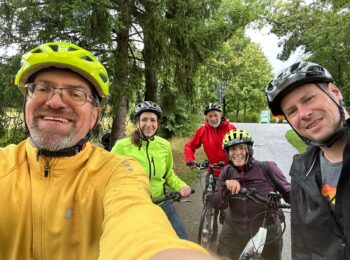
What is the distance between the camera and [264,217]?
3.04 m

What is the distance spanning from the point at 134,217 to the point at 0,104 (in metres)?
7.40

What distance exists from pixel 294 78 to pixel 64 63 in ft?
5.12

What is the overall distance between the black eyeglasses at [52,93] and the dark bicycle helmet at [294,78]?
1.39 m

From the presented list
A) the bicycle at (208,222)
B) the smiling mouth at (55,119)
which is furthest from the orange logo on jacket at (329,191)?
the bicycle at (208,222)

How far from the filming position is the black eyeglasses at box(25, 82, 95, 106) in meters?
1.89

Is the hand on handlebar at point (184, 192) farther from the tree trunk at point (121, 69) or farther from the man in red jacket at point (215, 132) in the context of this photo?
the tree trunk at point (121, 69)

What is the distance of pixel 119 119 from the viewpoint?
28.5 ft

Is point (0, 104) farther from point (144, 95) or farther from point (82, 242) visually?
point (82, 242)

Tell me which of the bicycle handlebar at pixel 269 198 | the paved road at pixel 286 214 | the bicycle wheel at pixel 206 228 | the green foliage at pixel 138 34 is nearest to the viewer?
the bicycle handlebar at pixel 269 198

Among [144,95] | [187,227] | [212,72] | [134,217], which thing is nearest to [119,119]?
[144,95]

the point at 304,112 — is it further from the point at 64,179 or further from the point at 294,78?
the point at 64,179

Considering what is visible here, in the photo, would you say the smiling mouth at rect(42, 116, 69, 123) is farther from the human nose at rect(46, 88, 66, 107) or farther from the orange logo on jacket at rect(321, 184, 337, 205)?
the orange logo on jacket at rect(321, 184, 337, 205)

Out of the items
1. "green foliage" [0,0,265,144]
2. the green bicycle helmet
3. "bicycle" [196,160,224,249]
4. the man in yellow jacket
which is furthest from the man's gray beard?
"green foliage" [0,0,265,144]

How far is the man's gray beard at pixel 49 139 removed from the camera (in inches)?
70.6
